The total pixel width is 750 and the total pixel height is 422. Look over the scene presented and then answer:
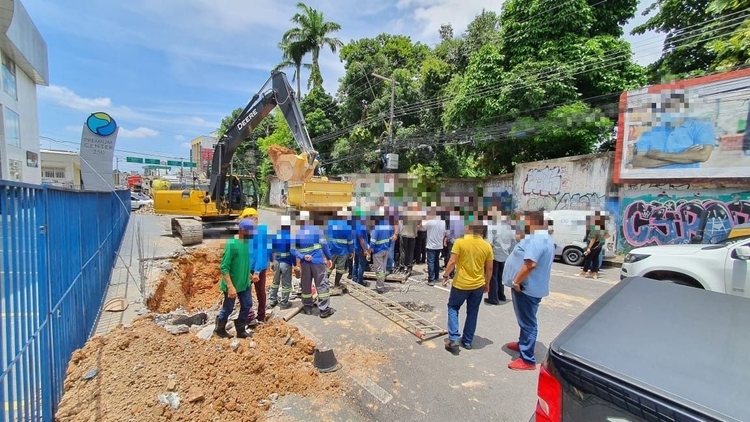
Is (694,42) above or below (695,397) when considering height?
above

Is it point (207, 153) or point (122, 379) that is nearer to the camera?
point (122, 379)

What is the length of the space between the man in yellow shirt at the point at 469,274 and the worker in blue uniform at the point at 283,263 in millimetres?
2718

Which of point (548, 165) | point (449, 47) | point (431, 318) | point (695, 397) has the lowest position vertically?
point (431, 318)

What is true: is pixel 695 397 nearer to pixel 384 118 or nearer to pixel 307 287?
pixel 307 287

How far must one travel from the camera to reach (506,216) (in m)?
6.41

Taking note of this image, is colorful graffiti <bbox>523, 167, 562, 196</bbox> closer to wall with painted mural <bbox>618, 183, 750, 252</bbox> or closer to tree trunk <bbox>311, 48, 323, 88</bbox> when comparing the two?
wall with painted mural <bbox>618, 183, 750, 252</bbox>

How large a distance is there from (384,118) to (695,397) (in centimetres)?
2166

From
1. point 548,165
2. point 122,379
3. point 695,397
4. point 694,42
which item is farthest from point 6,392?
point 694,42

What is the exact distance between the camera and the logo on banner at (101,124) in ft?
24.9

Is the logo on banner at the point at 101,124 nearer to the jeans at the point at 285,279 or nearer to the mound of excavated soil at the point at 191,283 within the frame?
the mound of excavated soil at the point at 191,283

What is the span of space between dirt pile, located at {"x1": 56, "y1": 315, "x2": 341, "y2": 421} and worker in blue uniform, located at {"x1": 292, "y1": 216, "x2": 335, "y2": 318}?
126cm

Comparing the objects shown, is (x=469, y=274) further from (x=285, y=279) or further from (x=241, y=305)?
(x=285, y=279)

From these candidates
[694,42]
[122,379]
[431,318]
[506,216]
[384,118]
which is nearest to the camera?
[122,379]

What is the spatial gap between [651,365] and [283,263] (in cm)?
509
